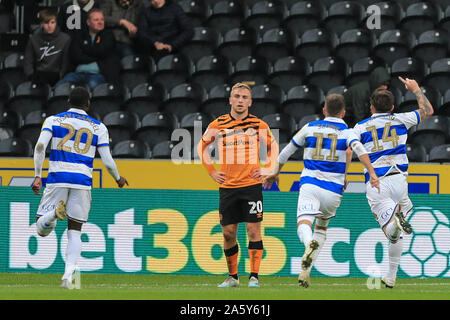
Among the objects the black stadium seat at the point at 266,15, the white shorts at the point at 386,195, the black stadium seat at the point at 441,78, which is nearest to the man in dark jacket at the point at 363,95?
the black stadium seat at the point at 441,78

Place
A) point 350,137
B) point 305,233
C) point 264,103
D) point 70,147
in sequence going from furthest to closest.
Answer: point 264,103 < point 70,147 < point 350,137 < point 305,233

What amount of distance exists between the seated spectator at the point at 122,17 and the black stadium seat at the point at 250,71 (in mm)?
1786

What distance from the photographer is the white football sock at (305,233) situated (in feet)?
27.2

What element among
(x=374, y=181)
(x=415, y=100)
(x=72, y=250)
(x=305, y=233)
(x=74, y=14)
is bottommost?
(x=72, y=250)

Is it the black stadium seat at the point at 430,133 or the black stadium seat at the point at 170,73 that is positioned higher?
the black stadium seat at the point at 170,73

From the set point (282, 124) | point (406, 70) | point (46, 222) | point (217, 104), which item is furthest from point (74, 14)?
point (46, 222)

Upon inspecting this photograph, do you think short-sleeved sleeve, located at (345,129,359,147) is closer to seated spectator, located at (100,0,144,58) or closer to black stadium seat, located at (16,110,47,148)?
black stadium seat, located at (16,110,47,148)

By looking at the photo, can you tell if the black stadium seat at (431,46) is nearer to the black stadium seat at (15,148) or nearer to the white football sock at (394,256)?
the black stadium seat at (15,148)

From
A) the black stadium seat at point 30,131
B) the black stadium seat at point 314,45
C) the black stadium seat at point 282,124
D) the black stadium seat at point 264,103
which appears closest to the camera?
the black stadium seat at point 282,124

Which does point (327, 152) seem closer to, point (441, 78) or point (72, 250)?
point (72, 250)

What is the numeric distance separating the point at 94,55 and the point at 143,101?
3.40 ft

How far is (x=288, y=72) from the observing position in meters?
14.7
